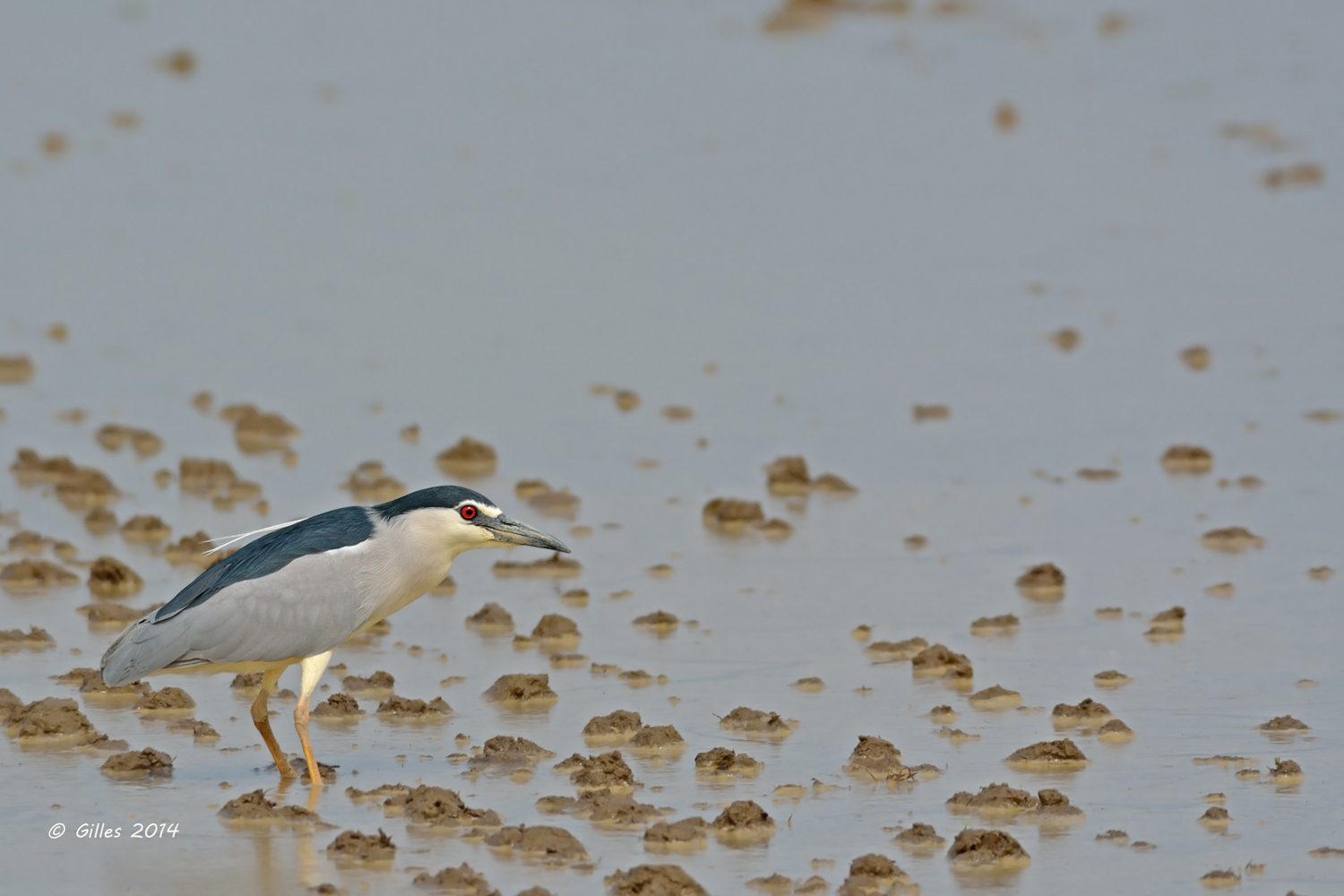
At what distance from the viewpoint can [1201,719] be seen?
10.0m

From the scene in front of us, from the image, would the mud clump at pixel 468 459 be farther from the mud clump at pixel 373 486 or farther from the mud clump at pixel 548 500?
the mud clump at pixel 548 500

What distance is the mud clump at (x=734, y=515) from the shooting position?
13.6m

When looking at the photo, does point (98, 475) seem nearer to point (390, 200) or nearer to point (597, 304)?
point (597, 304)

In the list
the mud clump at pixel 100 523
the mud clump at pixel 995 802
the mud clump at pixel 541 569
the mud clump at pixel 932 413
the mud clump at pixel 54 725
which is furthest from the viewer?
the mud clump at pixel 932 413

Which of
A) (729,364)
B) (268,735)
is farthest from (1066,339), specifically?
(268,735)

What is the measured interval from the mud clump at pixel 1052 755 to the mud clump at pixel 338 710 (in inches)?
120

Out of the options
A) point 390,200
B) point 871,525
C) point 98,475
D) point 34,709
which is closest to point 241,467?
point 98,475

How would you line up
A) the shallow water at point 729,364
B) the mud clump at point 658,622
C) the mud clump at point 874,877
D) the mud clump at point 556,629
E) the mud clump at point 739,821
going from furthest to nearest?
1. the mud clump at point 658,622
2. the mud clump at point 556,629
3. the shallow water at point 729,364
4. the mud clump at point 739,821
5. the mud clump at point 874,877

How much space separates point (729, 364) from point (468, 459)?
3484 mm

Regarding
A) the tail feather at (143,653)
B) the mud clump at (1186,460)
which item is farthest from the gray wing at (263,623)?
the mud clump at (1186,460)

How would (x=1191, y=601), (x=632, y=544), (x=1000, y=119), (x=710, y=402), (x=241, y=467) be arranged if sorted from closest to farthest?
(x=1191, y=601) → (x=632, y=544) → (x=241, y=467) → (x=710, y=402) → (x=1000, y=119)

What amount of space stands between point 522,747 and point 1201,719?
3.16 metres

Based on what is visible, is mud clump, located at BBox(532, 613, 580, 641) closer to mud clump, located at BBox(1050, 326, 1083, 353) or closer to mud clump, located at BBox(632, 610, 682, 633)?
mud clump, located at BBox(632, 610, 682, 633)

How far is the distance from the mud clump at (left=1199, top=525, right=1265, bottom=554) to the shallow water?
111mm
